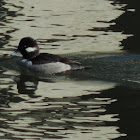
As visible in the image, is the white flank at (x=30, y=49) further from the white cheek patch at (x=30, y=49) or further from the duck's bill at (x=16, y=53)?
the duck's bill at (x=16, y=53)

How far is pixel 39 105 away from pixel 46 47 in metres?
6.23

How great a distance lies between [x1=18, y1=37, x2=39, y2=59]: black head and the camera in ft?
59.1

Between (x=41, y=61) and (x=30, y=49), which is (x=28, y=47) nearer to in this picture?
(x=30, y=49)

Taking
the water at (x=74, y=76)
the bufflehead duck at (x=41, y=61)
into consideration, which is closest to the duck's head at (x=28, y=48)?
the bufflehead duck at (x=41, y=61)

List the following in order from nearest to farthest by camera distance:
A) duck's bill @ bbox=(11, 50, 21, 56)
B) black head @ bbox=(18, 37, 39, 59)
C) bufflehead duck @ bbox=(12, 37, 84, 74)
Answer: bufflehead duck @ bbox=(12, 37, 84, 74) → black head @ bbox=(18, 37, 39, 59) → duck's bill @ bbox=(11, 50, 21, 56)

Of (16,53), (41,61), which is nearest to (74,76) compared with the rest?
(41,61)

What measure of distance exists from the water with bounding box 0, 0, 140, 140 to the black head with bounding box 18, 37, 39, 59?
450 millimetres

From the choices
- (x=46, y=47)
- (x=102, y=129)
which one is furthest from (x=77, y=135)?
(x=46, y=47)

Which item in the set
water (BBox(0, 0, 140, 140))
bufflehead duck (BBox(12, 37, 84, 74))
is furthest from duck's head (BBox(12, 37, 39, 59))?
water (BBox(0, 0, 140, 140))

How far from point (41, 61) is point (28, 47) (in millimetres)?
769

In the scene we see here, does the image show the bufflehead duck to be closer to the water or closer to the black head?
the black head

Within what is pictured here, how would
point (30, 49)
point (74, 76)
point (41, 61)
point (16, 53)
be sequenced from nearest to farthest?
point (74, 76)
point (41, 61)
point (30, 49)
point (16, 53)

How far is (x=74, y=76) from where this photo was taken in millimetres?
16625

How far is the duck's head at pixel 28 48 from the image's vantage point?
59.1ft
